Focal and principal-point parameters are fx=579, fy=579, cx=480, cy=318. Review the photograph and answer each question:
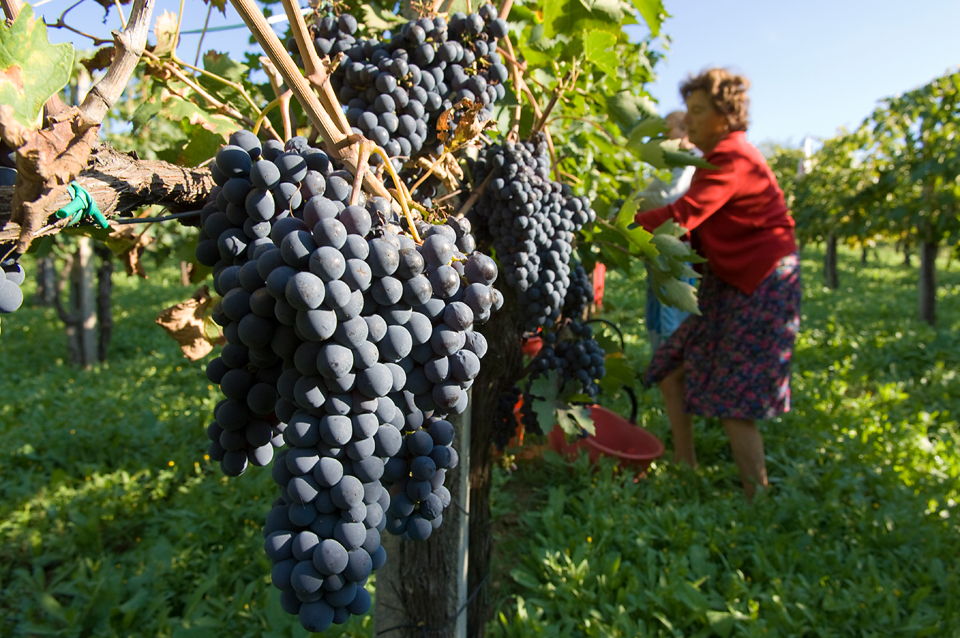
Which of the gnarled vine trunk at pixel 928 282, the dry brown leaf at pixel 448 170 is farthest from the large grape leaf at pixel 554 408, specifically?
the gnarled vine trunk at pixel 928 282

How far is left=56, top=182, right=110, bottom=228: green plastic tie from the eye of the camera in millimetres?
711

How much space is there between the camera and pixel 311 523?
80cm

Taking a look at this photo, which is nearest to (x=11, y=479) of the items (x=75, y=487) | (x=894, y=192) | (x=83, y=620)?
(x=75, y=487)

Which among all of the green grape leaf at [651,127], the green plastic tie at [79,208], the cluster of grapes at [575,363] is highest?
the green grape leaf at [651,127]

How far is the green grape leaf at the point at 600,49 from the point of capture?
4.86 feet

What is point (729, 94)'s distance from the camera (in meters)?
2.83

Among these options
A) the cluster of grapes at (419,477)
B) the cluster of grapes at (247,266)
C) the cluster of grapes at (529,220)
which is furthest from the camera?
the cluster of grapes at (529,220)

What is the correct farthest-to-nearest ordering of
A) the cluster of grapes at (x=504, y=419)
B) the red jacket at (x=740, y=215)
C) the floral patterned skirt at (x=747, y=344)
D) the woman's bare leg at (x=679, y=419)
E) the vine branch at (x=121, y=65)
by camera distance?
1. the woman's bare leg at (x=679, y=419)
2. the floral patterned skirt at (x=747, y=344)
3. the red jacket at (x=740, y=215)
4. the cluster of grapes at (x=504, y=419)
5. the vine branch at (x=121, y=65)

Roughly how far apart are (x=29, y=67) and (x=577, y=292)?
148 centimetres

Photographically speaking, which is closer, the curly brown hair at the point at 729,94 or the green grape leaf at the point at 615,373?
the green grape leaf at the point at 615,373

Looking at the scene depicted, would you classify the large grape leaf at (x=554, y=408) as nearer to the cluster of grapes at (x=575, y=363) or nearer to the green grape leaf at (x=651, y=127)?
the cluster of grapes at (x=575, y=363)

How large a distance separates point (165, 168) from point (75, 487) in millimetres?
3783

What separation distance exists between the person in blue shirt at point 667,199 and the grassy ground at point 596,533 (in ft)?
2.22

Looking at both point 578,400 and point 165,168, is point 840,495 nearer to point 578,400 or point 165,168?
point 578,400
